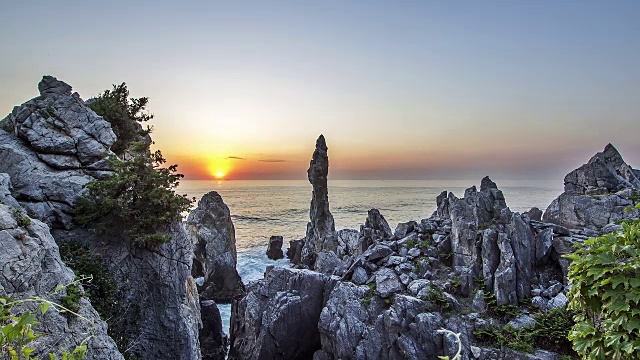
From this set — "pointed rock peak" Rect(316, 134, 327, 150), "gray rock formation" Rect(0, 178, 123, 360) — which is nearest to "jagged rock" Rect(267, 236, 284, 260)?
"pointed rock peak" Rect(316, 134, 327, 150)

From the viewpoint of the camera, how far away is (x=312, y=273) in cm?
1908

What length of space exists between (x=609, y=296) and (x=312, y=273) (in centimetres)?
1596

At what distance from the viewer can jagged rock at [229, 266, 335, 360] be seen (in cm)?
1792

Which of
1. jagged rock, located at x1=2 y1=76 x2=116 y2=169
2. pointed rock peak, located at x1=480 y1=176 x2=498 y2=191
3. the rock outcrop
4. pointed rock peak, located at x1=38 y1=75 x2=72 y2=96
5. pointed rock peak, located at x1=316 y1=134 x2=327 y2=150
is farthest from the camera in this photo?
pointed rock peak, located at x1=316 y1=134 x2=327 y2=150

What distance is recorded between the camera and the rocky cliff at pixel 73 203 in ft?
42.6

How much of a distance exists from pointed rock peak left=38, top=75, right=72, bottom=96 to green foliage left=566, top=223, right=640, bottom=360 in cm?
1952

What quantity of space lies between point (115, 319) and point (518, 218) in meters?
18.1

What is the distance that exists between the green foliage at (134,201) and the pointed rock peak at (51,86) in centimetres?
469

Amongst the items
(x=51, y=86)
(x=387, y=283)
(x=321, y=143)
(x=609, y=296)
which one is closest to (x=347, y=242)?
(x=321, y=143)

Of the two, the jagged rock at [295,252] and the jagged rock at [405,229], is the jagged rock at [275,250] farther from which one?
the jagged rock at [405,229]

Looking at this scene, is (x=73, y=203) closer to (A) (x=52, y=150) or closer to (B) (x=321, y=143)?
(A) (x=52, y=150)

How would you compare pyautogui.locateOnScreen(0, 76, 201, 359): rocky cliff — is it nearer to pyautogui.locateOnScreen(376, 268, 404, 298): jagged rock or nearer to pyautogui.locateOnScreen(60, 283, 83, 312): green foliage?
pyautogui.locateOnScreen(60, 283, 83, 312): green foliage

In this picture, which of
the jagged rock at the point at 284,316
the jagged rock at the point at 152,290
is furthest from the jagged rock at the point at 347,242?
the jagged rock at the point at 152,290

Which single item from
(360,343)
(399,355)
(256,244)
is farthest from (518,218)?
(256,244)
